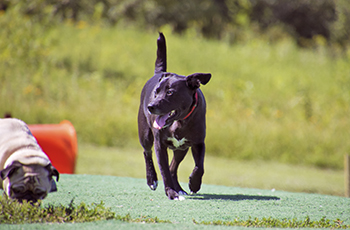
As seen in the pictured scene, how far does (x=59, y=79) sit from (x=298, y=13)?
16.0 m

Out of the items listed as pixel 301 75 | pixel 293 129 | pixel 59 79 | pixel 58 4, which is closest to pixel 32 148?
pixel 293 129

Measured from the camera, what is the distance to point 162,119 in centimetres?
390

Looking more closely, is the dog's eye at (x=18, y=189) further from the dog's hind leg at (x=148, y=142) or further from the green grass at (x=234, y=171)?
the green grass at (x=234, y=171)

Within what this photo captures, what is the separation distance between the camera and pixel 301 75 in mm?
16781

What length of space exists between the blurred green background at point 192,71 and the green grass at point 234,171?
64cm

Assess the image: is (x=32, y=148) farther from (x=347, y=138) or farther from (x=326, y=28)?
(x=326, y=28)

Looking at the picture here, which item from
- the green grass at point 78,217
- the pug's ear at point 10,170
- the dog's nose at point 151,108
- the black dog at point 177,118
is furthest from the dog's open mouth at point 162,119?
the pug's ear at point 10,170

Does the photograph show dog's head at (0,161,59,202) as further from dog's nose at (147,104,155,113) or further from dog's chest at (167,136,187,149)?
Answer: dog's chest at (167,136,187,149)

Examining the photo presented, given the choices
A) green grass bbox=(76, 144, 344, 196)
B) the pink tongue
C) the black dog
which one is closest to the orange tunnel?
green grass bbox=(76, 144, 344, 196)

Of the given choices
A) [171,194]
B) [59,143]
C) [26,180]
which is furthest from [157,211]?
[59,143]

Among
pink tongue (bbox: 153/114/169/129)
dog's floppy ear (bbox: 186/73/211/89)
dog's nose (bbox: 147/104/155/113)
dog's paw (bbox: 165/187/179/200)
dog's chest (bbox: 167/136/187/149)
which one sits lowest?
dog's paw (bbox: 165/187/179/200)

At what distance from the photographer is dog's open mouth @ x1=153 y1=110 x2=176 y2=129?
3.85 meters

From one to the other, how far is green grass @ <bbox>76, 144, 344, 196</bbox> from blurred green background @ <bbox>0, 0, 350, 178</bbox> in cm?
64

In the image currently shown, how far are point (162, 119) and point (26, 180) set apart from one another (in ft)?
4.51
